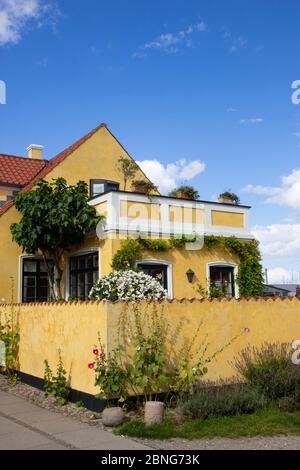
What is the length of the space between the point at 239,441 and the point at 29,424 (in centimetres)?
322

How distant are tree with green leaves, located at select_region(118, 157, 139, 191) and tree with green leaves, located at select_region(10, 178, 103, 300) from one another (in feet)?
19.6

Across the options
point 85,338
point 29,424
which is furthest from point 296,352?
point 29,424

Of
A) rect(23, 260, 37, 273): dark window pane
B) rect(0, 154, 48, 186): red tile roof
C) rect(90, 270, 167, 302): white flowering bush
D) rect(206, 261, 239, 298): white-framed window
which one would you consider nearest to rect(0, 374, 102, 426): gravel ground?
rect(90, 270, 167, 302): white flowering bush

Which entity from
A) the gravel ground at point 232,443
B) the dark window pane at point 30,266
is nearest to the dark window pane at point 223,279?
the dark window pane at point 30,266

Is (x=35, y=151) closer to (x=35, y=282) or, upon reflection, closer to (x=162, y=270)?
(x=35, y=282)

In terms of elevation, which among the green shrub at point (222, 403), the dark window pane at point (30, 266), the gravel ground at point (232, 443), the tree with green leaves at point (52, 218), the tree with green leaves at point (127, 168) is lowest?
the gravel ground at point (232, 443)

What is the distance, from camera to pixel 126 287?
40.8 ft

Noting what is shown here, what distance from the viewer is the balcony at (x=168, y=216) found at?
595 inches

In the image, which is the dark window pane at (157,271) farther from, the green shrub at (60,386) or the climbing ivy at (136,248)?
the green shrub at (60,386)

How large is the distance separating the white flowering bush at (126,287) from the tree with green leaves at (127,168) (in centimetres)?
986

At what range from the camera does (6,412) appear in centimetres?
Answer: 902

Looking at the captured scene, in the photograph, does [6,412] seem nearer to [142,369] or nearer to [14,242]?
[142,369]

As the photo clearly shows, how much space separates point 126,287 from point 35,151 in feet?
49.9

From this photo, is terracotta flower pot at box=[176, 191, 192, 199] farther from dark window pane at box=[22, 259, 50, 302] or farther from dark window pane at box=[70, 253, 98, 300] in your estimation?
dark window pane at box=[22, 259, 50, 302]
